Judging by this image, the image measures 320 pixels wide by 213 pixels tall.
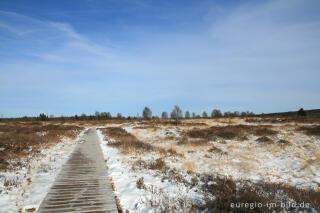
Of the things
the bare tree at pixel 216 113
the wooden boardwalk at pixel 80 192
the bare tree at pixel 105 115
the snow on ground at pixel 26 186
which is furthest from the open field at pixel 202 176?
the bare tree at pixel 105 115

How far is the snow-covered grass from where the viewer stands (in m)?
5.15

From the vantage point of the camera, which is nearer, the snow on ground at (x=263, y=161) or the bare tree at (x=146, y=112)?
the snow on ground at (x=263, y=161)

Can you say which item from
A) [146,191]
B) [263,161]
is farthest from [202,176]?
[263,161]

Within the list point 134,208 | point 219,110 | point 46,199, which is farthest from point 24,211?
point 219,110

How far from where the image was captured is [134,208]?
4.83m

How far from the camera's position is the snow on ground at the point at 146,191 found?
489cm

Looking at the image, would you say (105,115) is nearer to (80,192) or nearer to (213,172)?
(213,172)

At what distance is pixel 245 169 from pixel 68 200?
384 inches

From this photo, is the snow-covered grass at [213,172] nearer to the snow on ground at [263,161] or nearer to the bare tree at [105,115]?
the snow on ground at [263,161]

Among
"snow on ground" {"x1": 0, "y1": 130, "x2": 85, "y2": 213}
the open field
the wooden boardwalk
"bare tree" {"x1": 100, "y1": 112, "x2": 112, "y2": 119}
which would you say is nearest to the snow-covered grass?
the open field

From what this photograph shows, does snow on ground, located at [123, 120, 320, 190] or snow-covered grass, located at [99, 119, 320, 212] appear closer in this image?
snow-covered grass, located at [99, 119, 320, 212]

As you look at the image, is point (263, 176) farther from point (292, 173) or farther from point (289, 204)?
point (289, 204)

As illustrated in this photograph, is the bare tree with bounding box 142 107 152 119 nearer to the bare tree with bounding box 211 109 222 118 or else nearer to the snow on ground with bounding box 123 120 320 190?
the bare tree with bounding box 211 109 222 118

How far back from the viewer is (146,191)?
5.92 metres
